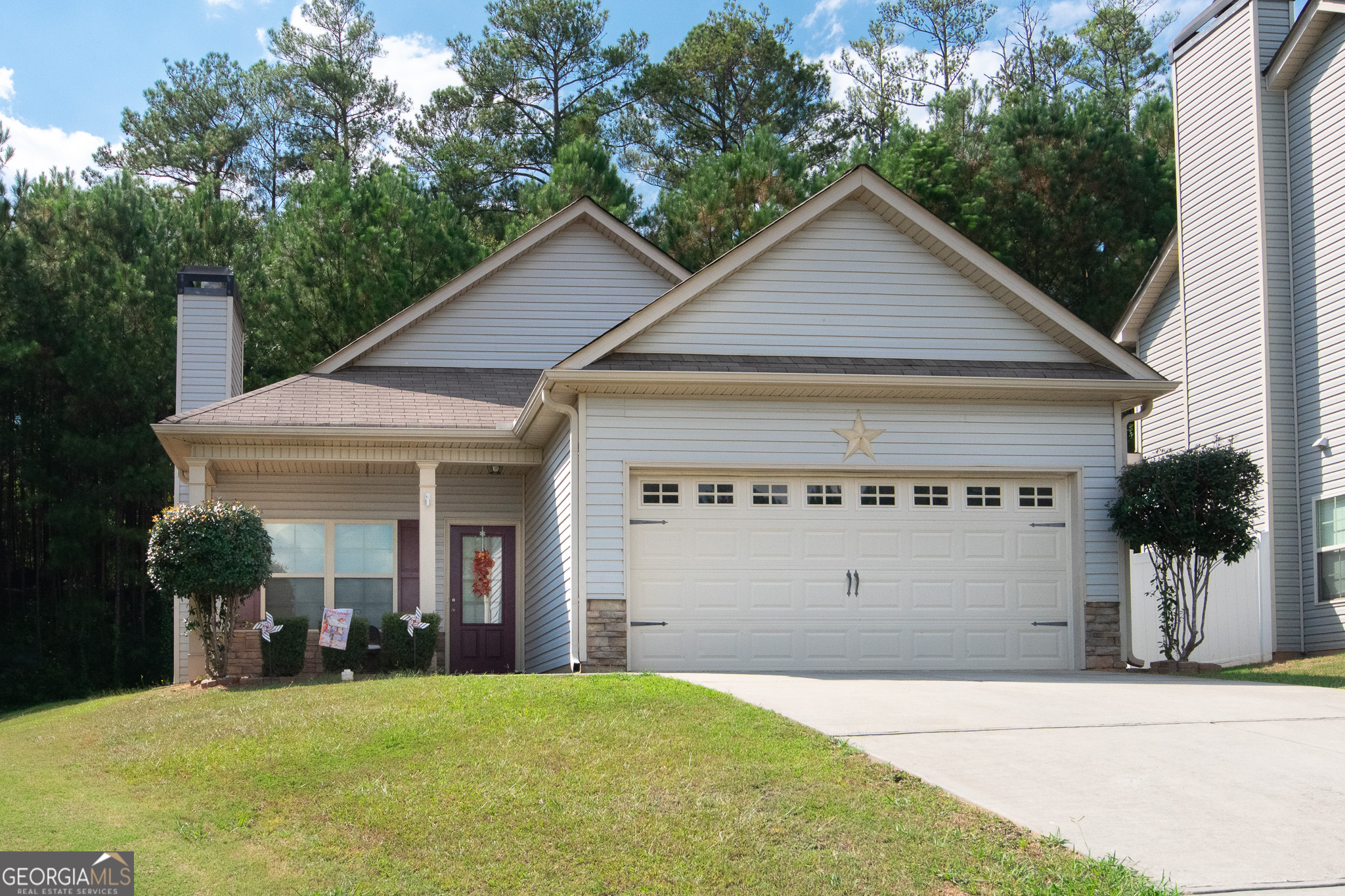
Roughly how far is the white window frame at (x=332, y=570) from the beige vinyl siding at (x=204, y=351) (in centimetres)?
198

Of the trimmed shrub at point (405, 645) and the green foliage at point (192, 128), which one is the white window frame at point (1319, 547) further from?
the green foliage at point (192, 128)

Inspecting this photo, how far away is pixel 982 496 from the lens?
13492 millimetres

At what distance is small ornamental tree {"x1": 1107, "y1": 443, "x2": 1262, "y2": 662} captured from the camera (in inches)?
508

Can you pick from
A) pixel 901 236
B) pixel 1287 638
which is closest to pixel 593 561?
pixel 901 236

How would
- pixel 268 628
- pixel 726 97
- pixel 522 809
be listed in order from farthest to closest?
1. pixel 726 97
2. pixel 268 628
3. pixel 522 809

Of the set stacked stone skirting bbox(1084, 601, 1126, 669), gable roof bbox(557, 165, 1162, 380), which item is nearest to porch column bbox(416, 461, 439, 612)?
gable roof bbox(557, 165, 1162, 380)

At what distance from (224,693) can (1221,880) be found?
8720 millimetres

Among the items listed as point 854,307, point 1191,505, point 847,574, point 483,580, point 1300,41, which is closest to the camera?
point 1191,505

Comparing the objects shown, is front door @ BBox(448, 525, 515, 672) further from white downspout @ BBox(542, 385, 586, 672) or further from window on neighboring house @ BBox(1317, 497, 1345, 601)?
window on neighboring house @ BBox(1317, 497, 1345, 601)

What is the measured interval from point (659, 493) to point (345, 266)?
49.6ft

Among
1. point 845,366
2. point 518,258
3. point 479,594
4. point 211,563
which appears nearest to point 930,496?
point 845,366

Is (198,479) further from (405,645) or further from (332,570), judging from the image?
(405,645)

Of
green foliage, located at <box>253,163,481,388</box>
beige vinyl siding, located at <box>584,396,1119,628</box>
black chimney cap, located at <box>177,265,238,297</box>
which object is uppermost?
green foliage, located at <box>253,163,481,388</box>

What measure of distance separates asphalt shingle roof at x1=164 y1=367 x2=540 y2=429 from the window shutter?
1.66 meters
